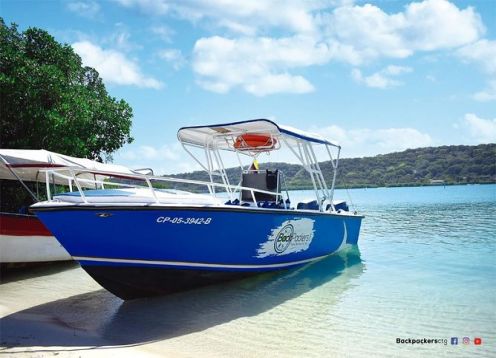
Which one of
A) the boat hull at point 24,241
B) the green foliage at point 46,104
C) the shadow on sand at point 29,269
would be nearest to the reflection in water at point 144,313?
the boat hull at point 24,241

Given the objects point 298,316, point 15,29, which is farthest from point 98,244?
point 15,29

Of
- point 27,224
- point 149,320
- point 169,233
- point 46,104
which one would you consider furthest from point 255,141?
point 46,104

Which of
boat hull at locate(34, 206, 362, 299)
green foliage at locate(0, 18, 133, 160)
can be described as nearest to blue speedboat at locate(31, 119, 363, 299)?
boat hull at locate(34, 206, 362, 299)

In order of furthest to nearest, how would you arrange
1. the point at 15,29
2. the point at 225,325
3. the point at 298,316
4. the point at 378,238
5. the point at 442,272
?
the point at 378,238
the point at 15,29
the point at 442,272
the point at 298,316
the point at 225,325

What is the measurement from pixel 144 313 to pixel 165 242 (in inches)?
45.2

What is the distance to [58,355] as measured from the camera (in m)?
4.95

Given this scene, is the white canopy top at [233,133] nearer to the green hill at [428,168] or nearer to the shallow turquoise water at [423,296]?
the shallow turquoise water at [423,296]

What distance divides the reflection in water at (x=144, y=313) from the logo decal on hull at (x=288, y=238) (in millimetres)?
677

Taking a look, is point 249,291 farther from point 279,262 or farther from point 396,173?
point 396,173

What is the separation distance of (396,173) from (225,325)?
103 m

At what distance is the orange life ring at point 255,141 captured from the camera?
10.3 m

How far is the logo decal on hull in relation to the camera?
827 cm

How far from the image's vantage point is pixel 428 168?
103m

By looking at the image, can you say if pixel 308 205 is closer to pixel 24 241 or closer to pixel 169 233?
pixel 169 233
